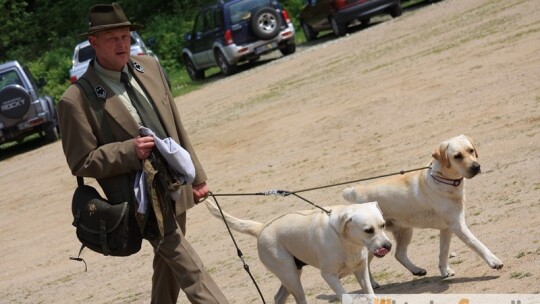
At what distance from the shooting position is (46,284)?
1092 cm

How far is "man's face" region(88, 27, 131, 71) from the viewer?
6125mm

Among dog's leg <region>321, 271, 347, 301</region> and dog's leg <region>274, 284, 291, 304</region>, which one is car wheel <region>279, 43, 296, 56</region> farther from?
dog's leg <region>321, 271, 347, 301</region>

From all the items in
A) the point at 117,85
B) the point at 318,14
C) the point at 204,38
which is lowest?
the point at 318,14

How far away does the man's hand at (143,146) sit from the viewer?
596cm

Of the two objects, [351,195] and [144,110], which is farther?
[351,195]

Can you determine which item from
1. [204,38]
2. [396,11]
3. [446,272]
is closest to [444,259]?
[446,272]

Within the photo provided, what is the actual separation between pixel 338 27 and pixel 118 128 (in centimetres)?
2104

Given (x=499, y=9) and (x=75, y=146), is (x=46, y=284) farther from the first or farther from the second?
(x=499, y=9)

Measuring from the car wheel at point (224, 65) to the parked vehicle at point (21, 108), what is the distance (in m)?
4.77

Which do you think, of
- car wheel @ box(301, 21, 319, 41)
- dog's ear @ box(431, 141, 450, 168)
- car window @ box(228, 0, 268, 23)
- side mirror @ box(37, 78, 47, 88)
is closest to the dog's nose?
dog's ear @ box(431, 141, 450, 168)

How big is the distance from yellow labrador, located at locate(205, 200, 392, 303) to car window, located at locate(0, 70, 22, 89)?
54.8 feet

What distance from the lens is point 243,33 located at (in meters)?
25.8

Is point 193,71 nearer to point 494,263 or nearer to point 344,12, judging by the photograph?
point 344,12

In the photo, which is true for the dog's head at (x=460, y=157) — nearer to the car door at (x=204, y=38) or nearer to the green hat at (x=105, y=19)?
the green hat at (x=105, y=19)
